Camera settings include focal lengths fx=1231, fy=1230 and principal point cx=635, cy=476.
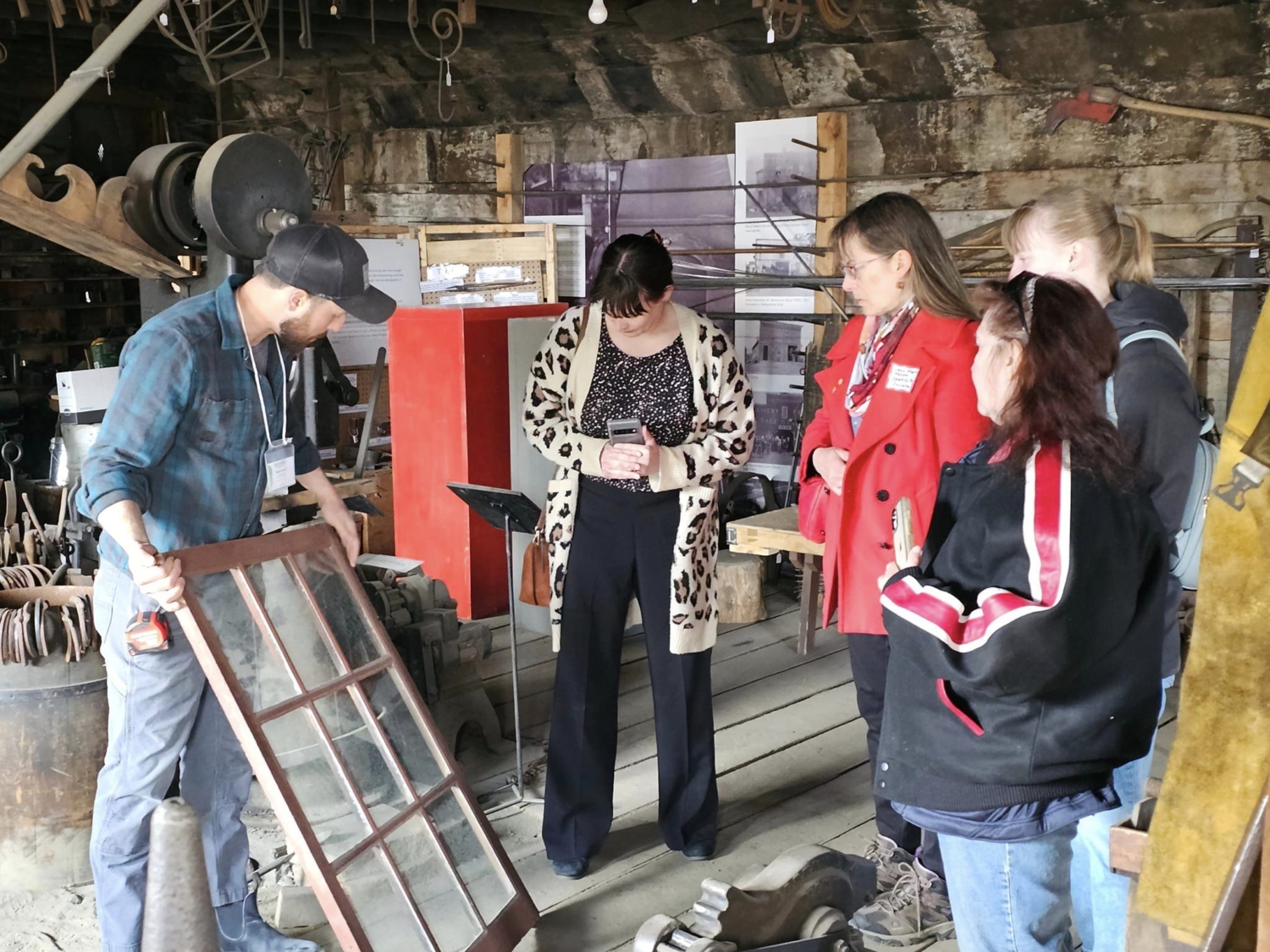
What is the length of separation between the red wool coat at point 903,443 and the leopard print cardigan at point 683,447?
0.45m

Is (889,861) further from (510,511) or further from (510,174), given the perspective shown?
(510,174)

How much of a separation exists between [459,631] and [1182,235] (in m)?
3.52

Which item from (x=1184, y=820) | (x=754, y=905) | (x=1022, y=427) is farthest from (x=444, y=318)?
(x=1184, y=820)

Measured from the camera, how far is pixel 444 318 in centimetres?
534

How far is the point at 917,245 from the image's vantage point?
2.66 meters

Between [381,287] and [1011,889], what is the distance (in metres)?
4.83

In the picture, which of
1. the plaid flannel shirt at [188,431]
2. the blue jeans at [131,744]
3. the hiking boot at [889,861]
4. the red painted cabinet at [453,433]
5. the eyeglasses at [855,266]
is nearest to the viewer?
the plaid flannel shirt at [188,431]

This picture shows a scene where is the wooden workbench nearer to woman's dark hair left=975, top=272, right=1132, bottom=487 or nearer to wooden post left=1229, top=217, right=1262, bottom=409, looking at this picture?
wooden post left=1229, top=217, right=1262, bottom=409

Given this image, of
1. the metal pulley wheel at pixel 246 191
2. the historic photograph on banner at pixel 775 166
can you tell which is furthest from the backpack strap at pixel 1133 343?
the historic photograph on banner at pixel 775 166

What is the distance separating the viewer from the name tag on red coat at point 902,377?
2.63m

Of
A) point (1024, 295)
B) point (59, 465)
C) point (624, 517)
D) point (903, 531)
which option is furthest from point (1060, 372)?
point (59, 465)

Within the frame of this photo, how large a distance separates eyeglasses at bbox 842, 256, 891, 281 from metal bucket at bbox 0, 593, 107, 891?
6.78ft

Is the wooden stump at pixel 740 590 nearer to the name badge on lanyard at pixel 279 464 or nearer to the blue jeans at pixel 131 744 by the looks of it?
the name badge on lanyard at pixel 279 464

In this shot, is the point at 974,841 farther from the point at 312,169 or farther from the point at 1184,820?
the point at 312,169
